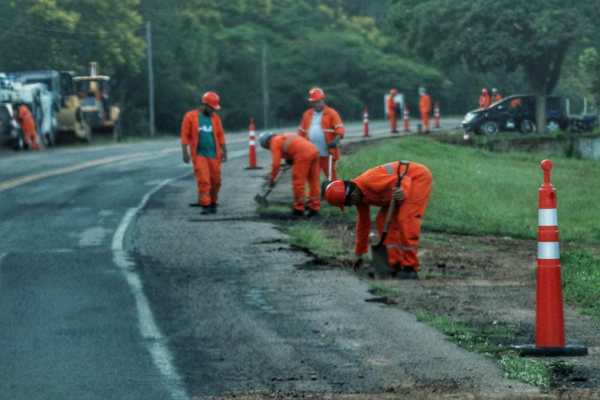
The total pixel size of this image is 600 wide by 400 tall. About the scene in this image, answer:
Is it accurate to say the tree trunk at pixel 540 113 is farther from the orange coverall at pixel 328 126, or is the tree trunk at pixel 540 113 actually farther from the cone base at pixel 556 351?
the cone base at pixel 556 351

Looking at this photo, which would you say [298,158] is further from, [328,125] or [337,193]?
[337,193]

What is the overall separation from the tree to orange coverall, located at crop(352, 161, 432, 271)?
40415 millimetres

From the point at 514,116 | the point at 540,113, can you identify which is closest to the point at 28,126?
the point at 514,116

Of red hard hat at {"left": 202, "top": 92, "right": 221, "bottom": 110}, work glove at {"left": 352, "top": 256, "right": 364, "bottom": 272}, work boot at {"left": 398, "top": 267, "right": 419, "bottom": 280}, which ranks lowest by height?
work boot at {"left": 398, "top": 267, "right": 419, "bottom": 280}

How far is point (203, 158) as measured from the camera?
21.0 m

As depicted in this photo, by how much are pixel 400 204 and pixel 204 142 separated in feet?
25.4

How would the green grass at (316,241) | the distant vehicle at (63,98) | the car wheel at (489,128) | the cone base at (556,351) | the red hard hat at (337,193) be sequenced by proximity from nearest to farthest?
1. the cone base at (556,351)
2. the red hard hat at (337,193)
3. the green grass at (316,241)
4. the distant vehicle at (63,98)
5. the car wheel at (489,128)

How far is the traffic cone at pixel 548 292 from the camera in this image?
9.57 metres

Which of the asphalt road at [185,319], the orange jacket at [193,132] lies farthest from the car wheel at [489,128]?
the orange jacket at [193,132]

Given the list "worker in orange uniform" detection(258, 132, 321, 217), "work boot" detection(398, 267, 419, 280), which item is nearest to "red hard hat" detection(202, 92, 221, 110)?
"worker in orange uniform" detection(258, 132, 321, 217)

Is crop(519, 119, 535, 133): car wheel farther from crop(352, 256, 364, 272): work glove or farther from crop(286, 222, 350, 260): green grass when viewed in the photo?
crop(352, 256, 364, 272): work glove

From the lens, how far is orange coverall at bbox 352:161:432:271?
44.0 ft

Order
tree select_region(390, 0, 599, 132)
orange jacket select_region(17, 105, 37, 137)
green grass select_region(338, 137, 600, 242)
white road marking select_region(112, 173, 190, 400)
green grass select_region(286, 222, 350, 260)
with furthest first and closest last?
tree select_region(390, 0, 599, 132) → orange jacket select_region(17, 105, 37, 137) → green grass select_region(338, 137, 600, 242) → green grass select_region(286, 222, 350, 260) → white road marking select_region(112, 173, 190, 400)

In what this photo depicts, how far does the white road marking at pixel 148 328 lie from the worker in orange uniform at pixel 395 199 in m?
1.99
